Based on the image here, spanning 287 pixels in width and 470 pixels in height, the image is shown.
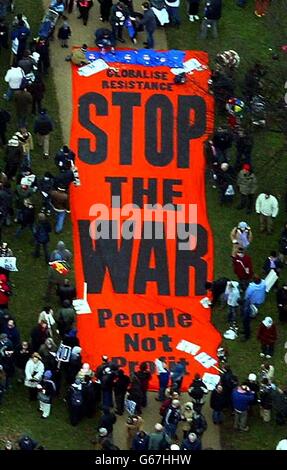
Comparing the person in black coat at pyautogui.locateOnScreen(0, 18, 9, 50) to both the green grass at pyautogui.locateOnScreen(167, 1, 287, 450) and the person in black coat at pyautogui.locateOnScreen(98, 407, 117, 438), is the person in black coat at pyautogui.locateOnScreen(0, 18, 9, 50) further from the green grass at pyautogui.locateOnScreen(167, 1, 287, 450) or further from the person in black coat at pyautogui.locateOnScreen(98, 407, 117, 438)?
the person in black coat at pyautogui.locateOnScreen(98, 407, 117, 438)

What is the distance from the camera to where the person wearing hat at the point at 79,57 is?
53.0 m

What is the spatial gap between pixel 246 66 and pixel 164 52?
95.6 inches

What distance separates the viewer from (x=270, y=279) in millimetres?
47094

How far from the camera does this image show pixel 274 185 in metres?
51.2

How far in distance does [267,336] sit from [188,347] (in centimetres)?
202

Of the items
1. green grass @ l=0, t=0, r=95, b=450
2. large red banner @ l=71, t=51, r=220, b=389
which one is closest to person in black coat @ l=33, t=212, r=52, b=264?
green grass @ l=0, t=0, r=95, b=450

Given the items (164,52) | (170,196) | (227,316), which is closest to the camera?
→ (227,316)

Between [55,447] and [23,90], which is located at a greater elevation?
[23,90]

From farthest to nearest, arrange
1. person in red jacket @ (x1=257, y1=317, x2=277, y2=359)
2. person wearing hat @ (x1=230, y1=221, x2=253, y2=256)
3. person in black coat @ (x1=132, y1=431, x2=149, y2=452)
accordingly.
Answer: person wearing hat @ (x1=230, y1=221, x2=253, y2=256)
person in red jacket @ (x1=257, y1=317, x2=277, y2=359)
person in black coat @ (x1=132, y1=431, x2=149, y2=452)

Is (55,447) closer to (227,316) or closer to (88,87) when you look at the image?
(227,316)

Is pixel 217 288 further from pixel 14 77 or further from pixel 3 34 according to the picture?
pixel 3 34

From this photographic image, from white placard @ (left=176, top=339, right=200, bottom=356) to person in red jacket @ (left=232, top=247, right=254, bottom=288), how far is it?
212 centimetres

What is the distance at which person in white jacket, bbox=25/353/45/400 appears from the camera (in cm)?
4328
